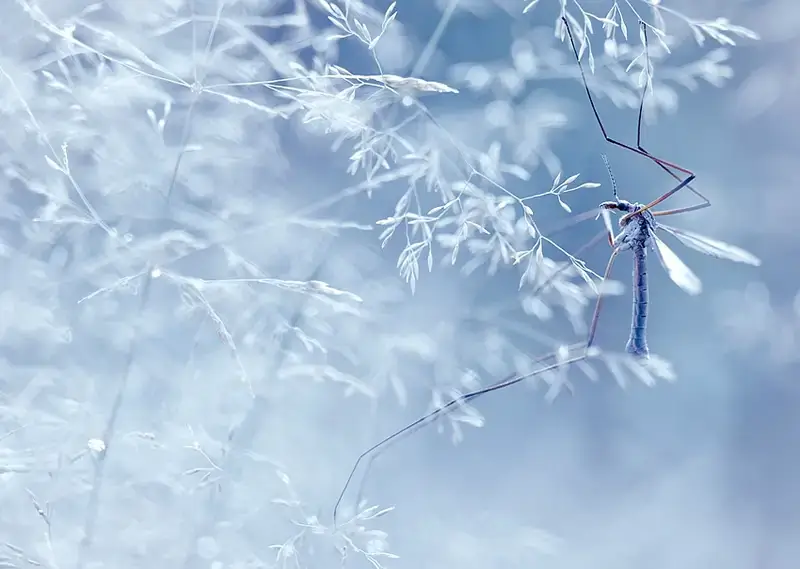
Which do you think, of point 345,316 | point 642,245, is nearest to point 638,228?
point 642,245

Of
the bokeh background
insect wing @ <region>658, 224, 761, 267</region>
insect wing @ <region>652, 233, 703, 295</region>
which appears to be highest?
insect wing @ <region>658, 224, 761, 267</region>

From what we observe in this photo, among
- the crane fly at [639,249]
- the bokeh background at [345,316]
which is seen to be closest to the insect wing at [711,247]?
the crane fly at [639,249]

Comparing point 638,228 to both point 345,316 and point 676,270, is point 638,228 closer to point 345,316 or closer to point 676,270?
point 676,270

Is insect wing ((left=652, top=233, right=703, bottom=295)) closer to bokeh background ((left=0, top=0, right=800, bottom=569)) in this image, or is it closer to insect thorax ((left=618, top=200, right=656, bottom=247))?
insect thorax ((left=618, top=200, right=656, bottom=247))

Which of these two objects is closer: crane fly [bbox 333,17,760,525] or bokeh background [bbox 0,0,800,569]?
crane fly [bbox 333,17,760,525]

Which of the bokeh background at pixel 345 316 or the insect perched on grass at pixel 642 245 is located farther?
the bokeh background at pixel 345 316

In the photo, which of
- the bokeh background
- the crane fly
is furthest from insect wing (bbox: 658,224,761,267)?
the bokeh background

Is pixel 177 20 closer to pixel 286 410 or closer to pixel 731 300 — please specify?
pixel 286 410

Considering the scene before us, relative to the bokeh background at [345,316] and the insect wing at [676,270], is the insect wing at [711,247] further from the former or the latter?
the bokeh background at [345,316]
